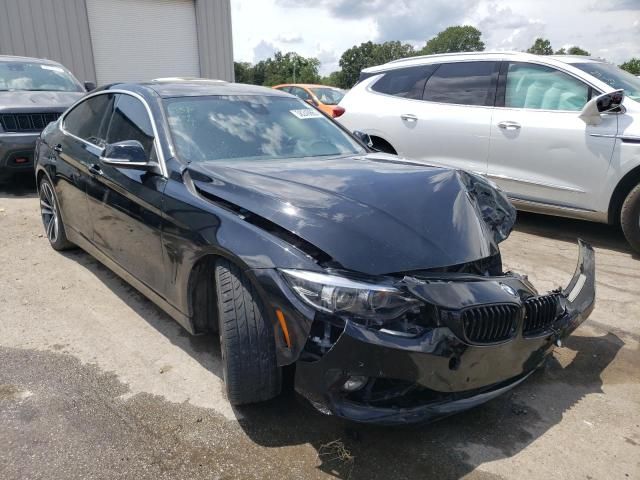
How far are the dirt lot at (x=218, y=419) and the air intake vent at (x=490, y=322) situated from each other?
564 millimetres

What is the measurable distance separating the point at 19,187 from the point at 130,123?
5.33m

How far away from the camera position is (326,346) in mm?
2010

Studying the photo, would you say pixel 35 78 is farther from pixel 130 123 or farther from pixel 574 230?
pixel 574 230

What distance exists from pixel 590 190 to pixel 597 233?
878mm

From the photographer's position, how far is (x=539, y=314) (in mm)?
2299

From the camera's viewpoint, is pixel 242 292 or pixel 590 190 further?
pixel 590 190

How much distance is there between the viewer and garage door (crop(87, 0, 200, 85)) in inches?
605

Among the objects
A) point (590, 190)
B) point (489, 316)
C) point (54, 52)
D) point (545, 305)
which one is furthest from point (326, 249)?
point (54, 52)

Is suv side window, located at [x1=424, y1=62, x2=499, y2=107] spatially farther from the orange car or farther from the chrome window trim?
the orange car

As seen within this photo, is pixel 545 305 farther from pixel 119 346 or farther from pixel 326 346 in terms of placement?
pixel 119 346

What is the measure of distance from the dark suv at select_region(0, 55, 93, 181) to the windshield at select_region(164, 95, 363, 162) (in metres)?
4.44

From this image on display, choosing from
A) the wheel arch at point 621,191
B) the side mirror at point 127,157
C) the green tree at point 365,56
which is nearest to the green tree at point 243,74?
the green tree at point 365,56

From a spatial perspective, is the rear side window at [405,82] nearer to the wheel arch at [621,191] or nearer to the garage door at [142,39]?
the wheel arch at [621,191]

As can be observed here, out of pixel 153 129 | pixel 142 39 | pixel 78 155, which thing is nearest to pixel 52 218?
pixel 78 155
